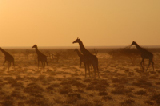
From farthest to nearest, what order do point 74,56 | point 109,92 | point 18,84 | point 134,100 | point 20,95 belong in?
point 74,56, point 18,84, point 109,92, point 20,95, point 134,100

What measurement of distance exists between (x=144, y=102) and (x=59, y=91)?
15.8 ft

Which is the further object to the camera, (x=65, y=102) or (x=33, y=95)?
(x=33, y=95)

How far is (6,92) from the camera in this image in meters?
12.7

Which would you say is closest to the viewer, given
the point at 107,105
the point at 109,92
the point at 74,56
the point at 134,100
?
the point at 107,105

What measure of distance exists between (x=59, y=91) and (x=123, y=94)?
11.6 ft

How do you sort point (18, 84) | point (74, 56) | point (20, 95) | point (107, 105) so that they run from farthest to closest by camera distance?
point (74, 56)
point (18, 84)
point (20, 95)
point (107, 105)

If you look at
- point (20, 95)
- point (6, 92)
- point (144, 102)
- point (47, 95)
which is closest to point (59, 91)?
point (47, 95)

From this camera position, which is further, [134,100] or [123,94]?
[123,94]

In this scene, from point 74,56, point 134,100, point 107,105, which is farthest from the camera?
point 74,56

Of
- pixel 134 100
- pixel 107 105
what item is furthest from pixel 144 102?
pixel 107 105

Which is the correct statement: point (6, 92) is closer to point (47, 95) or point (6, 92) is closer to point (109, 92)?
point (47, 95)

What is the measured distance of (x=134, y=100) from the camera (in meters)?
10.6

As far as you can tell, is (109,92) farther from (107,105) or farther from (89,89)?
(107,105)

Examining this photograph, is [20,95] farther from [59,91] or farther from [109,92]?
[109,92]
